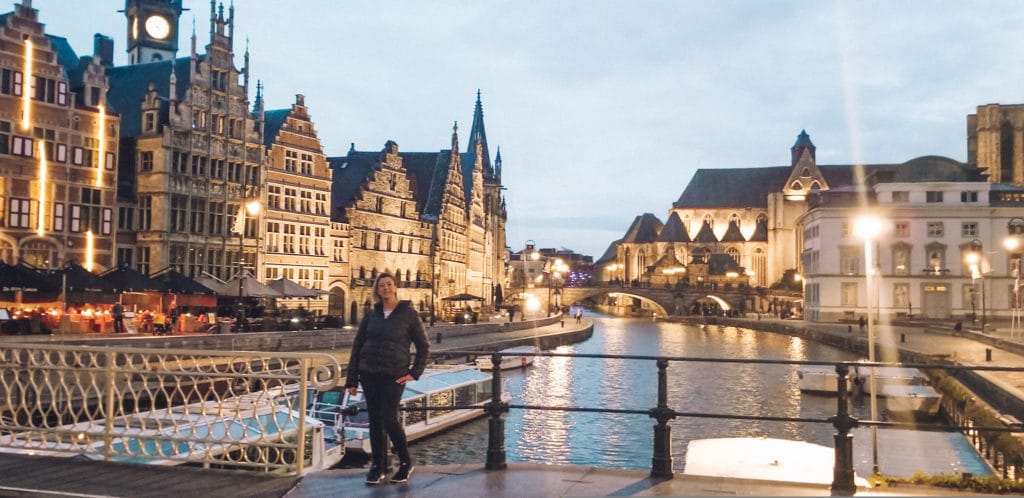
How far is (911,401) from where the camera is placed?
29.5 m

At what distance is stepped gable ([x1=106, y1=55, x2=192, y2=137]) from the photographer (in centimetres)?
4325

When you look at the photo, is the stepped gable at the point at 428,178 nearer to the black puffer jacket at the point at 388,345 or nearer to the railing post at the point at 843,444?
the black puffer jacket at the point at 388,345

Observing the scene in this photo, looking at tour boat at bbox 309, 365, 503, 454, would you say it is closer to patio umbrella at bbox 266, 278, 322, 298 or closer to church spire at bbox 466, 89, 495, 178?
patio umbrella at bbox 266, 278, 322, 298

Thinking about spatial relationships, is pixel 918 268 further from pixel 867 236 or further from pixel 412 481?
pixel 412 481

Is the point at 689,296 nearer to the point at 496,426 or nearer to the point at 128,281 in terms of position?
the point at 128,281

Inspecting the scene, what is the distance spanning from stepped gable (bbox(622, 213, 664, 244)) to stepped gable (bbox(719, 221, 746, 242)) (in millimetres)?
10865

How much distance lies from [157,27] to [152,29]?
355mm

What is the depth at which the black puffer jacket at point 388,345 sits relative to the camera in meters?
8.11

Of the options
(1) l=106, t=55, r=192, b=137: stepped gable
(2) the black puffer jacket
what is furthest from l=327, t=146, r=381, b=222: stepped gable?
(2) the black puffer jacket

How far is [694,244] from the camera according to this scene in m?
132

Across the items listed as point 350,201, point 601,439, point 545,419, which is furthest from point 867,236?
point 350,201

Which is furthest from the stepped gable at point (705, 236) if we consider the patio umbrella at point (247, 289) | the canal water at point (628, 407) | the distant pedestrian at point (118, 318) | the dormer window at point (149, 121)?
the distant pedestrian at point (118, 318)

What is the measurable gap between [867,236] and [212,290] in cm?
2387

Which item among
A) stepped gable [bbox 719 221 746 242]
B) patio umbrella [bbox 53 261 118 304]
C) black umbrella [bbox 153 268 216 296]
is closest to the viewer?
patio umbrella [bbox 53 261 118 304]
